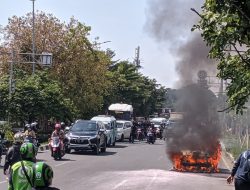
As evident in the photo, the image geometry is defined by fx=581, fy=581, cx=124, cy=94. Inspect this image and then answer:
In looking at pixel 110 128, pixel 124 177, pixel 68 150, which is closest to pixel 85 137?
pixel 68 150

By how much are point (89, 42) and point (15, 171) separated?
42.4 m

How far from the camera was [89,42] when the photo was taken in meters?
48.1

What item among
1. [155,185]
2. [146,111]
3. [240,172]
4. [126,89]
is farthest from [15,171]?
[146,111]

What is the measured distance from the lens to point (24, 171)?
232 inches

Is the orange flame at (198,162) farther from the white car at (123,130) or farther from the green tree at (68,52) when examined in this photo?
the green tree at (68,52)

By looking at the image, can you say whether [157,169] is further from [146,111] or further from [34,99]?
[146,111]

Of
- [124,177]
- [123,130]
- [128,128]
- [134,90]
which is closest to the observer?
[124,177]

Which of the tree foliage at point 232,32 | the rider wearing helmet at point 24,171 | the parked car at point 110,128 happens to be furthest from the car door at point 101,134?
the rider wearing helmet at point 24,171

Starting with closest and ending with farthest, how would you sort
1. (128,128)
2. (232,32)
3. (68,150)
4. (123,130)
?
(232,32) < (68,150) < (123,130) < (128,128)

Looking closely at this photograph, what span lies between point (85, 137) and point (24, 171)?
71.6 ft

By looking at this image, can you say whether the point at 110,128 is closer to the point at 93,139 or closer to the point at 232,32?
the point at 93,139

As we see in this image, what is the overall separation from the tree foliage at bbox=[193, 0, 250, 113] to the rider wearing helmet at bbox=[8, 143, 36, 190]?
2.91 m

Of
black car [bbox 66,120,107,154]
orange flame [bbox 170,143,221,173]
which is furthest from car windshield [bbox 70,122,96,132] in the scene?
orange flame [bbox 170,143,221,173]

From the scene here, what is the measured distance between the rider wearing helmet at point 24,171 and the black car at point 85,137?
2144 cm
